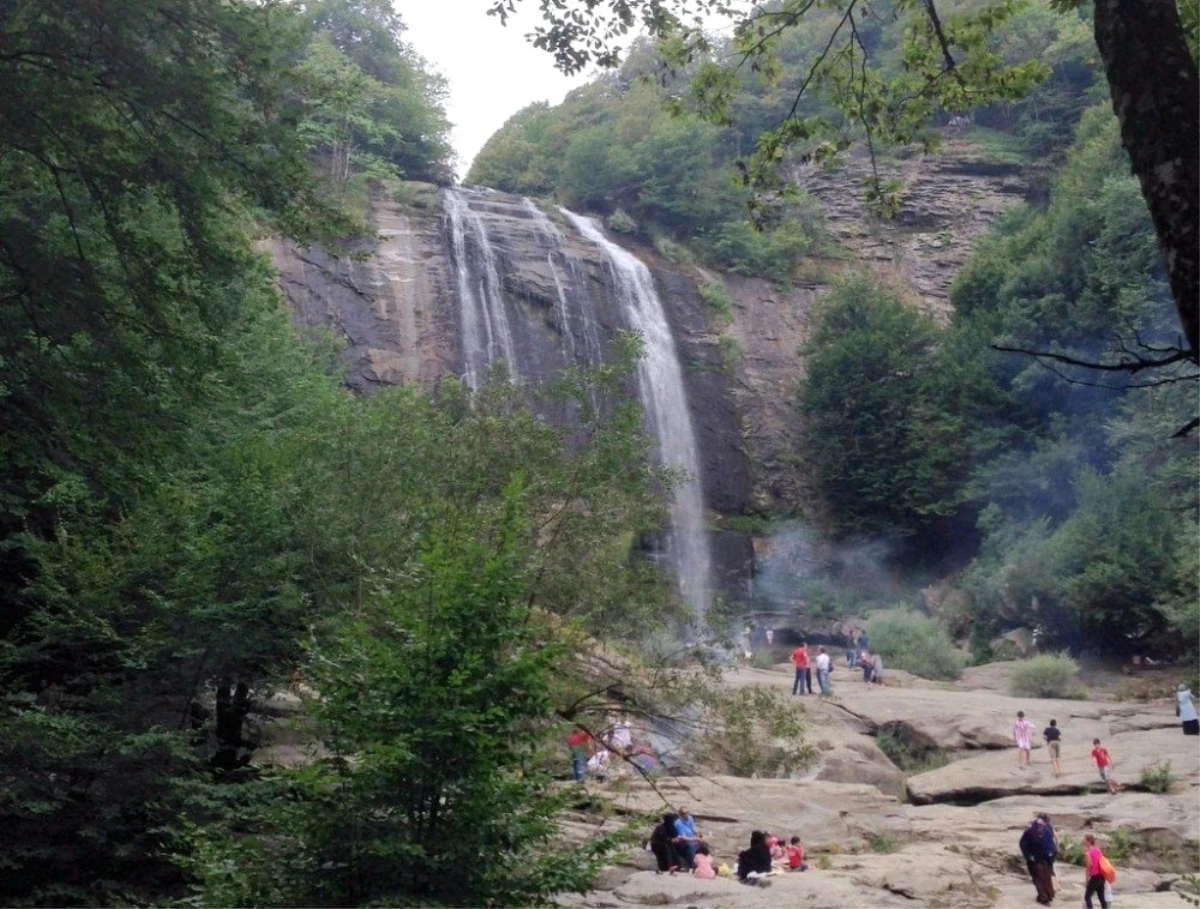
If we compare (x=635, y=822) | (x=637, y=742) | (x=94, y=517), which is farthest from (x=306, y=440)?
(x=635, y=822)

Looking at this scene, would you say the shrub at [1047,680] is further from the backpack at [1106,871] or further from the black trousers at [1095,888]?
the black trousers at [1095,888]

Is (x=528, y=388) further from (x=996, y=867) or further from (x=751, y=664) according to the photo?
(x=751, y=664)

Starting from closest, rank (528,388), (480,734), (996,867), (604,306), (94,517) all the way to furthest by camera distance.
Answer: (480,734) < (94,517) < (996,867) < (528,388) < (604,306)

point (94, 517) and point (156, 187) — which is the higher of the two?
point (156, 187)

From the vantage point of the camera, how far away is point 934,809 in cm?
1695

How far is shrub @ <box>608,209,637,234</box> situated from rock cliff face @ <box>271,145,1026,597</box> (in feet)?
2.77

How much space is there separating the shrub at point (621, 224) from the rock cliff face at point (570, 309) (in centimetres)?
85

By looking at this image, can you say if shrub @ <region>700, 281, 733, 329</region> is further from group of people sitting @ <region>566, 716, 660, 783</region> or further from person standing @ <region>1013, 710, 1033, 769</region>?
group of people sitting @ <region>566, 716, 660, 783</region>

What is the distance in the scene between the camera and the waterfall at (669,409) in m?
33.3

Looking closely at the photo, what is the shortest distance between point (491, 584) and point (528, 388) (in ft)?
29.6

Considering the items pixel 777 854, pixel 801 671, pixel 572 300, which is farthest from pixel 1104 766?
pixel 572 300

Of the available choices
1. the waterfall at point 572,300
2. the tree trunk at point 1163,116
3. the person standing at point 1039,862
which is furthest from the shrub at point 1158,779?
the waterfall at point 572,300

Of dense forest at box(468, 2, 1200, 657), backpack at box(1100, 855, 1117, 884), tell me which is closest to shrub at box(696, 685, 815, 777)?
backpack at box(1100, 855, 1117, 884)

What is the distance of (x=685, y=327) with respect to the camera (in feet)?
128
